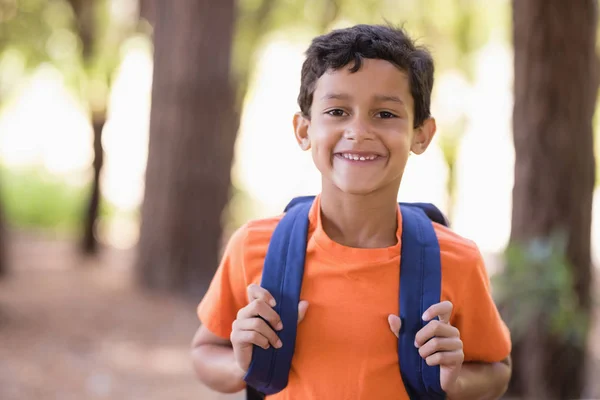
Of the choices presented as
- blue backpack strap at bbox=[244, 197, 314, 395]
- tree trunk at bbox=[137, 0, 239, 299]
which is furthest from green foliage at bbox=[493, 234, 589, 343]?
tree trunk at bbox=[137, 0, 239, 299]

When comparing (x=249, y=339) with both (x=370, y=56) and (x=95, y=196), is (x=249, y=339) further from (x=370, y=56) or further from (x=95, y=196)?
(x=95, y=196)

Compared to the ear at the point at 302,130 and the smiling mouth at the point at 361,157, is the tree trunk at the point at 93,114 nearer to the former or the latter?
the ear at the point at 302,130

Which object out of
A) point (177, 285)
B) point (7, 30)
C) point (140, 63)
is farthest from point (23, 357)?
point (140, 63)

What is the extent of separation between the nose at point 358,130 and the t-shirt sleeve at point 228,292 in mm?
370

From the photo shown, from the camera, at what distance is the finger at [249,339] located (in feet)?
5.54

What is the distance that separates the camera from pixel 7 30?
10.1 meters

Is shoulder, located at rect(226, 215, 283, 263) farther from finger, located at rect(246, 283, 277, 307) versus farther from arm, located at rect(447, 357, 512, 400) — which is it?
arm, located at rect(447, 357, 512, 400)

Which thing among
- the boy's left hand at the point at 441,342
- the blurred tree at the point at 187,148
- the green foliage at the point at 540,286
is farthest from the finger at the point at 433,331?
the blurred tree at the point at 187,148

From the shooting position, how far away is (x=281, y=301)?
68.1 inches

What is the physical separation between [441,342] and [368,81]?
2.13 feet

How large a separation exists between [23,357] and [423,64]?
4.67 m

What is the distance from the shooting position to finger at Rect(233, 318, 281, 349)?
5.51 ft

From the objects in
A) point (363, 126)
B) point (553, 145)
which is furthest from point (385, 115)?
point (553, 145)

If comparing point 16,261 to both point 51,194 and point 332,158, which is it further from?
point 332,158
